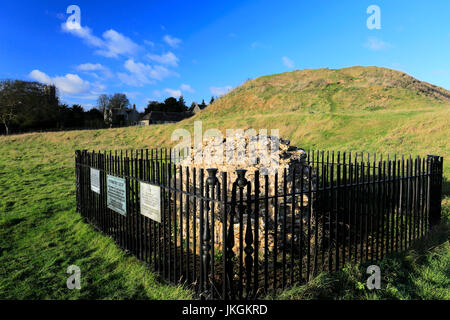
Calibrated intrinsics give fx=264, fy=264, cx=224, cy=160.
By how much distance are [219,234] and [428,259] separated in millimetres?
3685

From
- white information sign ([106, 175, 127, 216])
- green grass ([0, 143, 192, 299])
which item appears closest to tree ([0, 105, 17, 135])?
green grass ([0, 143, 192, 299])

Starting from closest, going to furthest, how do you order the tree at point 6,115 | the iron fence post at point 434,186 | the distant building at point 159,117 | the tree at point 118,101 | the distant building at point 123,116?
the iron fence post at point 434,186, the tree at point 6,115, the distant building at point 159,117, the distant building at point 123,116, the tree at point 118,101

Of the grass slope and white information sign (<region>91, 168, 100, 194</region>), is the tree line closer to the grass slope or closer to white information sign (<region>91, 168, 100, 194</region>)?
the grass slope

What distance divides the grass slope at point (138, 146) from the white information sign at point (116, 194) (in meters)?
0.80

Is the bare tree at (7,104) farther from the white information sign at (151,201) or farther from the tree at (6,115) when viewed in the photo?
the white information sign at (151,201)

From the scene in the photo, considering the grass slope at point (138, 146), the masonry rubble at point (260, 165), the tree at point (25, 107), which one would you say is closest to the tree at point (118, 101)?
the tree at point (25, 107)

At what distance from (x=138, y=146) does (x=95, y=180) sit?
22059 millimetres

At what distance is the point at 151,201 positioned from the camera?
437cm

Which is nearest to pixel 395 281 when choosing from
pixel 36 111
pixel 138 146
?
pixel 138 146

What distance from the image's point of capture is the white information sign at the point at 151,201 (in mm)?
4191

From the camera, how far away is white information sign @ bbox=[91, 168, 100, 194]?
239 inches

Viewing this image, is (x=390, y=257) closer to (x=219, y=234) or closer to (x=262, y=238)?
(x=262, y=238)

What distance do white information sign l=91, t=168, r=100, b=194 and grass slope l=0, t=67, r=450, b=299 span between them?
3.23ft
